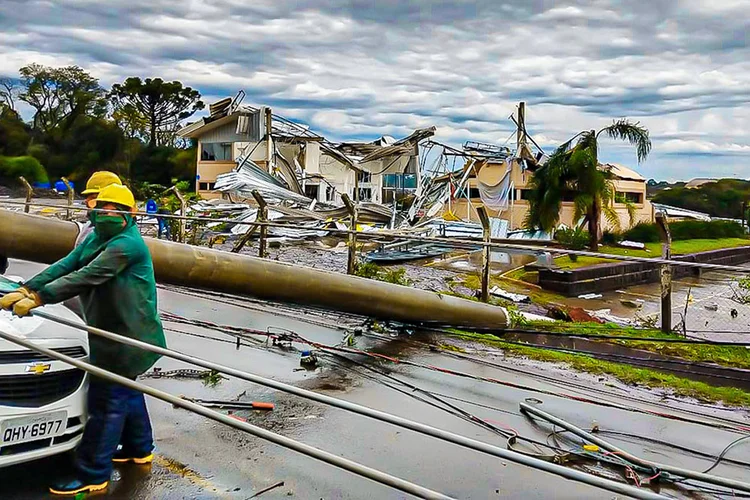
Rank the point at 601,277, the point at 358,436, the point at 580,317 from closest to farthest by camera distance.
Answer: the point at 358,436
the point at 580,317
the point at 601,277

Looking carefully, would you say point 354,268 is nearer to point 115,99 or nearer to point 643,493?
point 643,493

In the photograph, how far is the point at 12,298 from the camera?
3648 mm

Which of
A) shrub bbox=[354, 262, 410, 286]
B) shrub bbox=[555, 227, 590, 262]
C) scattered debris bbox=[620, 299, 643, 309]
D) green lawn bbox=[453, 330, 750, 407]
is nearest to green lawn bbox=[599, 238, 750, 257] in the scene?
shrub bbox=[555, 227, 590, 262]

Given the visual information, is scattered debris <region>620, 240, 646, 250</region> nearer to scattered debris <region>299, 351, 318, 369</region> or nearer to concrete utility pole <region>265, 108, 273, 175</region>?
concrete utility pole <region>265, 108, 273, 175</region>

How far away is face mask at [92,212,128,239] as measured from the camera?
3.85 meters

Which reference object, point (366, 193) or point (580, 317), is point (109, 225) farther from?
point (366, 193)

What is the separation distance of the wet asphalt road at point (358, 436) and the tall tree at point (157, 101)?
155 feet

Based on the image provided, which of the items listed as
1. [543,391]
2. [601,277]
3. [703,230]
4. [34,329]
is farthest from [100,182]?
[703,230]

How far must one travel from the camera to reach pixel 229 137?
37.6 m

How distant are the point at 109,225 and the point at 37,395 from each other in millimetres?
1007

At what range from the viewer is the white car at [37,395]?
11.6 ft

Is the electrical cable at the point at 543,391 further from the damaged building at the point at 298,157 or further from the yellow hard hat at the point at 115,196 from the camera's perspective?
the damaged building at the point at 298,157

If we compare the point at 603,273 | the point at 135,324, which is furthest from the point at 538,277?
the point at 135,324

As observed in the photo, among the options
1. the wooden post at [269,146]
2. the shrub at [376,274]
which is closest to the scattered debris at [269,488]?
the shrub at [376,274]
